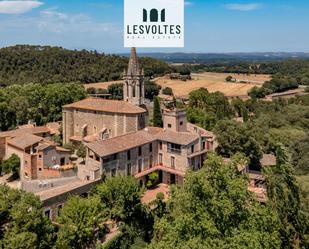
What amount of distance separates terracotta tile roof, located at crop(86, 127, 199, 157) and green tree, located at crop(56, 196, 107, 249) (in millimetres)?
7073

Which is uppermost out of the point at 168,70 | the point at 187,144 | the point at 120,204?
the point at 168,70

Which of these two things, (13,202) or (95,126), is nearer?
(13,202)

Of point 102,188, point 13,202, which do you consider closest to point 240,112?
point 102,188

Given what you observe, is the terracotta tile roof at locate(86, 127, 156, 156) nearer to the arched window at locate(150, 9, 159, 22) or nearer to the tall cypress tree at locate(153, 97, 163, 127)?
the arched window at locate(150, 9, 159, 22)

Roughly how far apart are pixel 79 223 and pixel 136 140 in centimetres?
1262

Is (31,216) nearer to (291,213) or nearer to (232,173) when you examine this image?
(232,173)

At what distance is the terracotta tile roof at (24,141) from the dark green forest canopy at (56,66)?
129ft

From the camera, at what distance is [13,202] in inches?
731

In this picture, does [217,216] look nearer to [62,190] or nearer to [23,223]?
[23,223]

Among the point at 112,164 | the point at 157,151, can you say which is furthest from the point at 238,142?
the point at 112,164

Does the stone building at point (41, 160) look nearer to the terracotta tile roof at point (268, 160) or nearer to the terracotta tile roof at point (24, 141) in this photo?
the terracotta tile roof at point (24, 141)

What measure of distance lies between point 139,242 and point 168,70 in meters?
95.6

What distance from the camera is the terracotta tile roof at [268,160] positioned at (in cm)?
3545

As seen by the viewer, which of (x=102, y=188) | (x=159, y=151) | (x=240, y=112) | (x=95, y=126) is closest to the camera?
(x=102, y=188)
